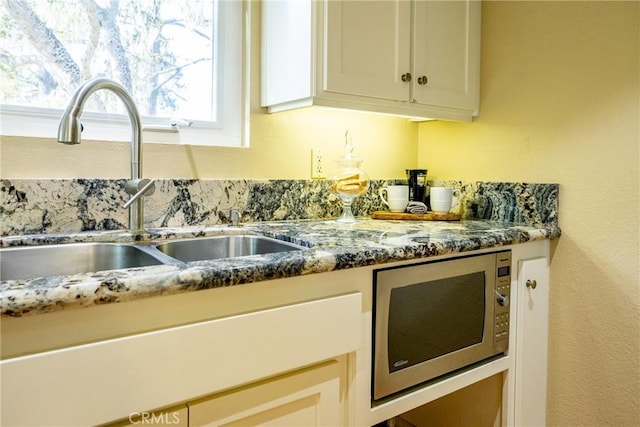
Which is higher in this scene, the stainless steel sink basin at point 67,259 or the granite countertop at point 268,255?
the granite countertop at point 268,255

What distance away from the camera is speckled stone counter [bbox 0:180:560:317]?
0.70 m

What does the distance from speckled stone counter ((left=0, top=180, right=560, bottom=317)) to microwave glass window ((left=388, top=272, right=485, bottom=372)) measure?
11 centimetres

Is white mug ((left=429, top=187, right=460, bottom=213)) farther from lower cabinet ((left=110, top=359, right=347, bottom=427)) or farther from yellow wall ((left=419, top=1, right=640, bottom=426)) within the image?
lower cabinet ((left=110, top=359, right=347, bottom=427))

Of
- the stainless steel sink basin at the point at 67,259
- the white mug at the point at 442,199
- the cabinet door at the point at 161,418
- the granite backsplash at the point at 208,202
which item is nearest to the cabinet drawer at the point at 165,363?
the cabinet door at the point at 161,418

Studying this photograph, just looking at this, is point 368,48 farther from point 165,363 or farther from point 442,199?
point 165,363

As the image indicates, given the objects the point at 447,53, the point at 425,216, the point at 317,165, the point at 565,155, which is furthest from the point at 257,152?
the point at 565,155

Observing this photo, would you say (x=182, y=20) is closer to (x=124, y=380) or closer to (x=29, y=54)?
(x=29, y=54)

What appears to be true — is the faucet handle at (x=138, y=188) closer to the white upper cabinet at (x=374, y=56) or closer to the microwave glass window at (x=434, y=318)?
the white upper cabinet at (x=374, y=56)

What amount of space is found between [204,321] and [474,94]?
4.60ft

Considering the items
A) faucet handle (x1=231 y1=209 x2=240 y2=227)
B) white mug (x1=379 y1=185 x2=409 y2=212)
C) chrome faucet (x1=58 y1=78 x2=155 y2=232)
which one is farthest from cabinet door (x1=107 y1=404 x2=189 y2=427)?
white mug (x1=379 y1=185 x2=409 y2=212)

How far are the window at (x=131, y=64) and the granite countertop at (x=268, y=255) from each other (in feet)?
1.19

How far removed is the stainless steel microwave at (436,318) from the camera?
1.07 metres

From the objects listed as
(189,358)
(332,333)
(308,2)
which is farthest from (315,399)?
(308,2)

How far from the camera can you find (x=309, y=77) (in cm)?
134
